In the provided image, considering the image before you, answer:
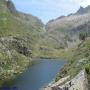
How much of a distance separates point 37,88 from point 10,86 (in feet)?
74.3

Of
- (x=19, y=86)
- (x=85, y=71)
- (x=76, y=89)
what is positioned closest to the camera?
(x=76, y=89)

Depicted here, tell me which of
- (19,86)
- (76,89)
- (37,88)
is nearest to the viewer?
(76,89)

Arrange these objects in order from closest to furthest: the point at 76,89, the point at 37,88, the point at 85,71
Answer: the point at 76,89
the point at 85,71
the point at 37,88

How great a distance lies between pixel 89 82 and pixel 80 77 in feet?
7.31

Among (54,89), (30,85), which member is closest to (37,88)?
(30,85)

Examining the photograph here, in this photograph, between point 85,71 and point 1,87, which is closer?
point 85,71

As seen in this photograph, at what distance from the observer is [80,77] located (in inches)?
2248

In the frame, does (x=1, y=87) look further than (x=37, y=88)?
Yes

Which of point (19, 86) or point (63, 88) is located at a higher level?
point (63, 88)

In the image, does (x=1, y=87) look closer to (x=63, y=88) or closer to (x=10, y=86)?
(x=10, y=86)

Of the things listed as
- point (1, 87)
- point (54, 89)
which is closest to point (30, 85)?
point (1, 87)

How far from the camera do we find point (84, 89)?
5562 centimetres

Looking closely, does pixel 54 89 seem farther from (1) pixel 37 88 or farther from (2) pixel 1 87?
(2) pixel 1 87

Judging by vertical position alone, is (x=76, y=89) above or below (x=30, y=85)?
above
